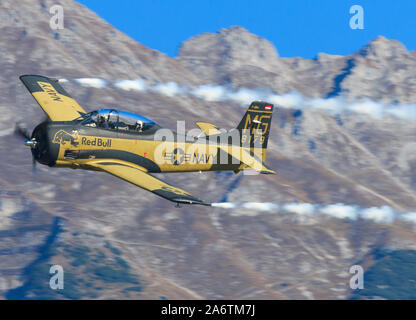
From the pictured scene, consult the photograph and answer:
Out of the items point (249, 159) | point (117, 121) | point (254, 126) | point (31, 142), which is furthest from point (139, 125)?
point (254, 126)

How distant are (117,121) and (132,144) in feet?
4.05

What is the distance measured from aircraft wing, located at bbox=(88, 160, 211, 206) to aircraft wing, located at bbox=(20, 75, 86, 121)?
3.76 m

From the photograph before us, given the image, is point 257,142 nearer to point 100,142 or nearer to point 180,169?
point 180,169

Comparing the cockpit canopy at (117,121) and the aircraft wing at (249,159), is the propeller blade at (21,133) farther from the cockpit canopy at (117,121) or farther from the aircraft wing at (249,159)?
the aircraft wing at (249,159)

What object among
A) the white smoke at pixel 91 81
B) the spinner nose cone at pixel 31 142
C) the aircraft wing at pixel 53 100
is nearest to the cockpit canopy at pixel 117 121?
the spinner nose cone at pixel 31 142

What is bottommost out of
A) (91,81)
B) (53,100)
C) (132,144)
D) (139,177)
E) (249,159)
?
(139,177)

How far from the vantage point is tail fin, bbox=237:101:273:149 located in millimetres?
31531

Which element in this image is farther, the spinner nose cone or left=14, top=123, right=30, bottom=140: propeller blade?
left=14, top=123, right=30, bottom=140: propeller blade

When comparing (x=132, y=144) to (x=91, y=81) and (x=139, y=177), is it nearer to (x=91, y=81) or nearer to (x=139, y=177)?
(x=139, y=177)

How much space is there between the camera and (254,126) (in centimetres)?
3159

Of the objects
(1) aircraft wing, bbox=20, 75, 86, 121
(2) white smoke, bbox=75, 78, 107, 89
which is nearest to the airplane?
(1) aircraft wing, bbox=20, 75, 86, 121

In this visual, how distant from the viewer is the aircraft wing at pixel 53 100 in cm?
2967

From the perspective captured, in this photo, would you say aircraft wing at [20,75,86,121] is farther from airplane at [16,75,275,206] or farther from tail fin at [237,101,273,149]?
tail fin at [237,101,273,149]
